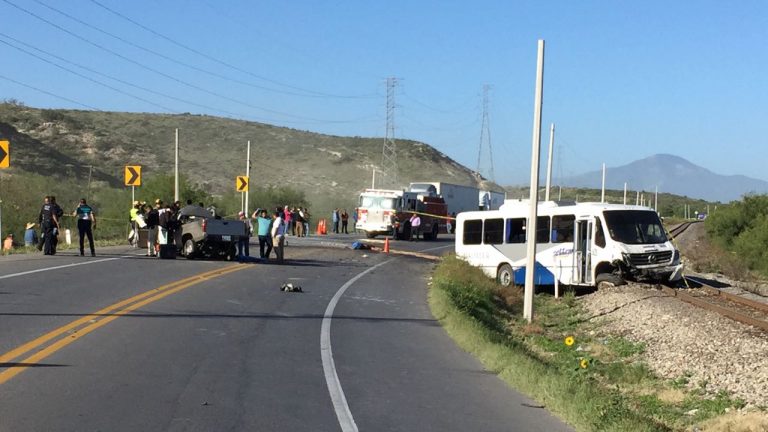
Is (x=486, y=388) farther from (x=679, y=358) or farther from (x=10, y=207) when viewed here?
(x=10, y=207)

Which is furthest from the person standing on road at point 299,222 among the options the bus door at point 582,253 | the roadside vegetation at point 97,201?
the bus door at point 582,253

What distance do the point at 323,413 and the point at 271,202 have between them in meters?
63.4

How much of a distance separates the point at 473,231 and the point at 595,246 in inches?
258

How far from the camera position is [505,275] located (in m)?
28.3

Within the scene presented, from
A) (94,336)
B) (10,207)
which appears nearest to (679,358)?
(94,336)

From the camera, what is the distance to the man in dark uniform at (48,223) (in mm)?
24672

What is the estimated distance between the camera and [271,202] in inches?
2793

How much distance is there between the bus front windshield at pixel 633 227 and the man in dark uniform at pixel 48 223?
15858 mm

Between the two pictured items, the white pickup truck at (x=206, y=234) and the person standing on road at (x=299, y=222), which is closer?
the white pickup truck at (x=206, y=234)

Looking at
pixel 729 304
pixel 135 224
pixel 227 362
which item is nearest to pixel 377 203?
pixel 135 224

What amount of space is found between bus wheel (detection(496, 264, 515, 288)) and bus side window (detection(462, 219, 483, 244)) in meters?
1.67

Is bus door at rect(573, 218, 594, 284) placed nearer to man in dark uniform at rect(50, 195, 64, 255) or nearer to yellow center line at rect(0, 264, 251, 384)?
yellow center line at rect(0, 264, 251, 384)

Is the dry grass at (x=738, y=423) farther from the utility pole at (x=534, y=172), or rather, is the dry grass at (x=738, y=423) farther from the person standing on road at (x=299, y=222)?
the person standing on road at (x=299, y=222)

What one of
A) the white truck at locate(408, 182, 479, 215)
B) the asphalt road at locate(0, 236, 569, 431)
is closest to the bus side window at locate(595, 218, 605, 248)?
the asphalt road at locate(0, 236, 569, 431)
